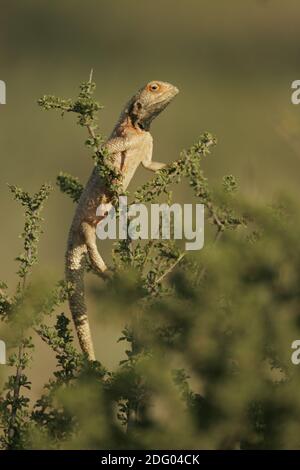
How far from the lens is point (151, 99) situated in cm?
612

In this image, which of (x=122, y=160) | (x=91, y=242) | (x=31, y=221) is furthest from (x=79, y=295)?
(x=31, y=221)

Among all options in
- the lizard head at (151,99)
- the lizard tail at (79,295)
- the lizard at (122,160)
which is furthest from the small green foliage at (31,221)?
the lizard head at (151,99)

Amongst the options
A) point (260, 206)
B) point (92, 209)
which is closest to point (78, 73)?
point (92, 209)

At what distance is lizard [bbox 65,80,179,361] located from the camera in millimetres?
5793

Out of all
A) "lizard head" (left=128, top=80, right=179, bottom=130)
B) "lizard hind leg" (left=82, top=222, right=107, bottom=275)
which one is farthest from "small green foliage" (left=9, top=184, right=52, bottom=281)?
"lizard head" (left=128, top=80, right=179, bottom=130)

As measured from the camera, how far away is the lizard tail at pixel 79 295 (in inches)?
216

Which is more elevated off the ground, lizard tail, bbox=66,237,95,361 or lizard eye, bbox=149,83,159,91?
lizard eye, bbox=149,83,159,91

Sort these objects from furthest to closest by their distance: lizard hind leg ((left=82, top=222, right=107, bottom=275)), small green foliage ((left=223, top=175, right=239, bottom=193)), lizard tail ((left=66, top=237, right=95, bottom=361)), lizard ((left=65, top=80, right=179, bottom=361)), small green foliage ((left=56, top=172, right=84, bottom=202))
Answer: lizard hind leg ((left=82, top=222, right=107, bottom=275)) < lizard ((left=65, top=80, right=179, bottom=361)) < lizard tail ((left=66, top=237, right=95, bottom=361)) < small green foliage ((left=56, top=172, right=84, bottom=202)) < small green foliage ((left=223, top=175, right=239, bottom=193))

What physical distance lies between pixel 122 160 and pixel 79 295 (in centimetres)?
83

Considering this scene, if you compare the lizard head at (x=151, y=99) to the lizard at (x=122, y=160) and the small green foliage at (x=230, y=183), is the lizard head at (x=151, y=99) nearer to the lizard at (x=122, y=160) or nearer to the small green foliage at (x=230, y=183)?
the lizard at (x=122, y=160)

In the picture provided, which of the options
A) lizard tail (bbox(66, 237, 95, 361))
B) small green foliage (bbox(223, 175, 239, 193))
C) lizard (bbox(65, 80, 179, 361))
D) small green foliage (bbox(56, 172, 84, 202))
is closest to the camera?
small green foliage (bbox(223, 175, 239, 193))

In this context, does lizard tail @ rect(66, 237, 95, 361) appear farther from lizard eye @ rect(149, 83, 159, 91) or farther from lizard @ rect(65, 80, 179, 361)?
lizard eye @ rect(149, 83, 159, 91)
